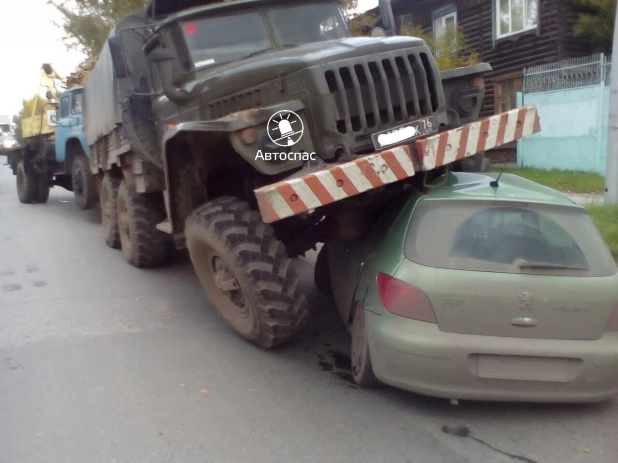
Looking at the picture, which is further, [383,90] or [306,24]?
[306,24]

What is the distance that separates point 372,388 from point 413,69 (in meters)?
2.63

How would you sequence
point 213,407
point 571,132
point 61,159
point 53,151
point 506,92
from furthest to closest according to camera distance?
point 506,92 < point 571,132 < point 53,151 < point 61,159 < point 213,407

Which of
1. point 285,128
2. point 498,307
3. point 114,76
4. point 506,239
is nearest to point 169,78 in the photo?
point 285,128

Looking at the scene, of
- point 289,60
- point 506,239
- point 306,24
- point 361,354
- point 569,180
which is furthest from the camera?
point 569,180

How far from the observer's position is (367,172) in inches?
177

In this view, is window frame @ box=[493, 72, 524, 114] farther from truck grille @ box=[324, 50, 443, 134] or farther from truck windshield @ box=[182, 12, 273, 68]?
truck grille @ box=[324, 50, 443, 134]

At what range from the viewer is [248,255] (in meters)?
5.01

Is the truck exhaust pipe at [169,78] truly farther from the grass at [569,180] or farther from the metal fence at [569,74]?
the metal fence at [569,74]

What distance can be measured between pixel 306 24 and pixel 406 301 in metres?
3.51

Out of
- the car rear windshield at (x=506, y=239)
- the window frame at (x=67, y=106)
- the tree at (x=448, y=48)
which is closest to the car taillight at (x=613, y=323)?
the car rear windshield at (x=506, y=239)

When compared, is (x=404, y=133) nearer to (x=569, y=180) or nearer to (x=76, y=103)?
(x=76, y=103)

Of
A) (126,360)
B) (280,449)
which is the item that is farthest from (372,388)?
(126,360)

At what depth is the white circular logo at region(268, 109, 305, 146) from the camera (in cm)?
491

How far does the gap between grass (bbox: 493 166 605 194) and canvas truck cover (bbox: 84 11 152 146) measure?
663cm
